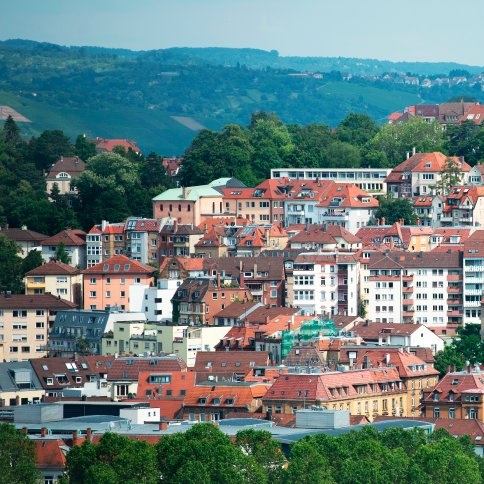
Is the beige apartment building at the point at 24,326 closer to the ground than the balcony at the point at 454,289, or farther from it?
closer to the ground

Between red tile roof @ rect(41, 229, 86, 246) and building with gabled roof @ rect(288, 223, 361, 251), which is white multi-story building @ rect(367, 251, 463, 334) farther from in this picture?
red tile roof @ rect(41, 229, 86, 246)

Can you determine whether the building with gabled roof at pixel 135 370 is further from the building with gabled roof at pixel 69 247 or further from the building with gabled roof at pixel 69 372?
the building with gabled roof at pixel 69 247

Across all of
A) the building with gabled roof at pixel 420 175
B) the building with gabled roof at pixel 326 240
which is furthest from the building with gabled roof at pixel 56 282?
the building with gabled roof at pixel 420 175

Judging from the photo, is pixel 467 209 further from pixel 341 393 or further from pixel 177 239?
pixel 341 393

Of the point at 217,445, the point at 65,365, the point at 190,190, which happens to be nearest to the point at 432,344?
the point at 65,365

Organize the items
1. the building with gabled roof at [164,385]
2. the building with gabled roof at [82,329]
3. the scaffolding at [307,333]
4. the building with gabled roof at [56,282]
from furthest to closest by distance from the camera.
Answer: the building with gabled roof at [56,282], the building with gabled roof at [82,329], the scaffolding at [307,333], the building with gabled roof at [164,385]

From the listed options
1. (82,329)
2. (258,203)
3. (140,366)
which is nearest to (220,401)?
(140,366)
